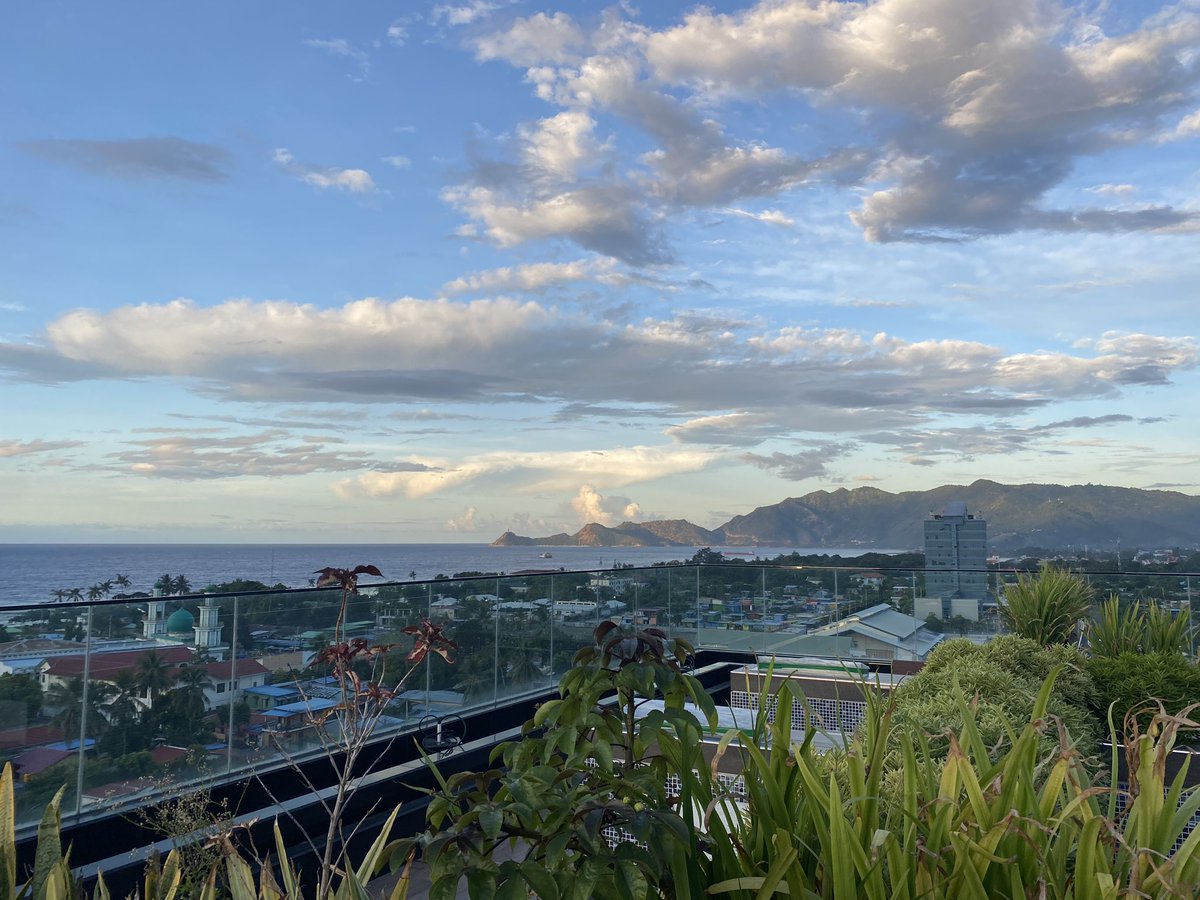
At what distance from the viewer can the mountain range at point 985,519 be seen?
32344mm

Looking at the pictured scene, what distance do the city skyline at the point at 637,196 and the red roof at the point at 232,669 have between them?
20.9 ft

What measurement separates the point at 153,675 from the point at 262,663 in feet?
1.98

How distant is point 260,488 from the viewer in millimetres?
39469

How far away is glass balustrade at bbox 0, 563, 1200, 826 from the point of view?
3.86m

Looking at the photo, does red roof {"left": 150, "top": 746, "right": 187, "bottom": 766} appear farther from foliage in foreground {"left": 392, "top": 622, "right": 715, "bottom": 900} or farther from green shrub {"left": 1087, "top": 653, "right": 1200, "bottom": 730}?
green shrub {"left": 1087, "top": 653, "right": 1200, "bottom": 730}

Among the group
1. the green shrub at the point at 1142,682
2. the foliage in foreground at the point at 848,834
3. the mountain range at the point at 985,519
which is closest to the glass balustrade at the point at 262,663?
the foliage in foreground at the point at 848,834

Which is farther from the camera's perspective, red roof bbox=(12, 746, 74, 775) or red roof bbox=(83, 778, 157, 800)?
red roof bbox=(83, 778, 157, 800)

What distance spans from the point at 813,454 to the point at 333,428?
72.2 ft

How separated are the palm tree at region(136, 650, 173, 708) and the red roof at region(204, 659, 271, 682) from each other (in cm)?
23

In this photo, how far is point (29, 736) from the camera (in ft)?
12.4

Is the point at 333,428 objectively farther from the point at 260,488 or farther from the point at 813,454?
the point at 813,454

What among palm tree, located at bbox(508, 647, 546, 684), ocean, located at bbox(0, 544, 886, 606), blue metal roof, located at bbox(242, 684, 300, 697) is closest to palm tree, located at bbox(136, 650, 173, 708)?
blue metal roof, located at bbox(242, 684, 300, 697)

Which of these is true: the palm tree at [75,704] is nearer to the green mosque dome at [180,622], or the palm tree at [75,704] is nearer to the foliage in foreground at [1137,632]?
the green mosque dome at [180,622]

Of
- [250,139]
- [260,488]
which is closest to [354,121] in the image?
[250,139]
